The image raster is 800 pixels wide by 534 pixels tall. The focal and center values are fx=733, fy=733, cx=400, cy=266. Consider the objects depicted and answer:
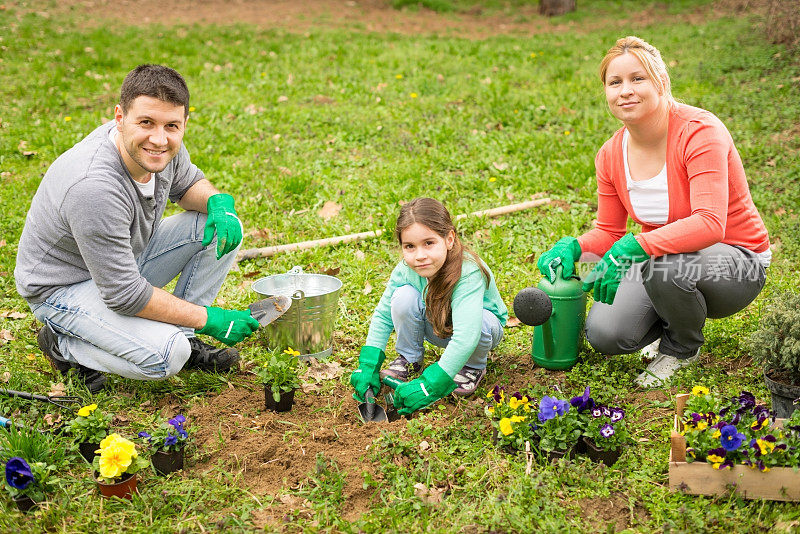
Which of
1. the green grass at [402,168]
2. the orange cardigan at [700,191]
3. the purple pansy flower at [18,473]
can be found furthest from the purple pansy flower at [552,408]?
the purple pansy flower at [18,473]

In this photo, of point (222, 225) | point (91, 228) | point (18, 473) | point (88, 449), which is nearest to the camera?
point (18, 473)

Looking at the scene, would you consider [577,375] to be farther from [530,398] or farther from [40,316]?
[40,316]

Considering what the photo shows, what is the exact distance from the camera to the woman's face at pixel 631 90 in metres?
3.03

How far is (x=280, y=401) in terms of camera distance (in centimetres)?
Result: 318

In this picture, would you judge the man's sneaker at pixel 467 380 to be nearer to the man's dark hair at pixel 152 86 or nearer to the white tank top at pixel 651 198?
the white tank top at pixel 651 198

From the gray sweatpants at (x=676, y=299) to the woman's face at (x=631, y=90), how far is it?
0.62 m

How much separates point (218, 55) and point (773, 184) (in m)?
6.22

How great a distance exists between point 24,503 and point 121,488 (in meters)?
0.34

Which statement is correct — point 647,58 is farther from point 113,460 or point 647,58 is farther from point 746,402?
point 113,460

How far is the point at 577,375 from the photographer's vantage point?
11.1 feet

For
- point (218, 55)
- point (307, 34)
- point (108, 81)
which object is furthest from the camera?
point (307, 34)

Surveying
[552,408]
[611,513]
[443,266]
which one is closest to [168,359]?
[443,266]

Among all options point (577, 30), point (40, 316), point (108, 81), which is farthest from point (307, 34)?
point (40, 316)

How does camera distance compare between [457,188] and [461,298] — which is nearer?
[461,298]
